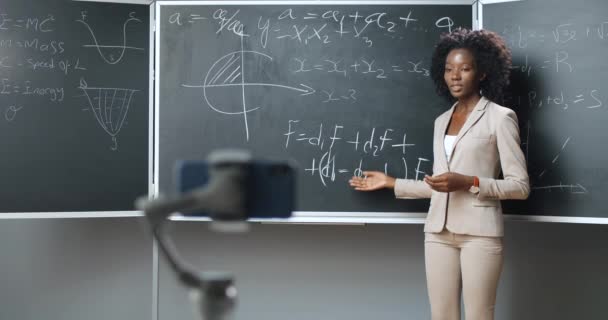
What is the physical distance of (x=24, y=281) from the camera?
3.56 metres

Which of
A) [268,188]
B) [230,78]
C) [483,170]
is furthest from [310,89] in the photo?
[268,188]

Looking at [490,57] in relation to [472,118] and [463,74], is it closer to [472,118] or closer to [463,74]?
[463,74]

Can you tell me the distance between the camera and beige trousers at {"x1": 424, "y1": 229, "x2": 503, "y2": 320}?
253 centimetres

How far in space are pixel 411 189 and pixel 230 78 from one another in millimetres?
1037

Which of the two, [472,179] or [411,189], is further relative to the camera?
[411,189]

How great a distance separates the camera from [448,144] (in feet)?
8.95

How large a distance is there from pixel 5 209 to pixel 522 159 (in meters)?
2.32

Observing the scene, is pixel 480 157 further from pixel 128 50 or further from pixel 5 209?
pixel 5 209

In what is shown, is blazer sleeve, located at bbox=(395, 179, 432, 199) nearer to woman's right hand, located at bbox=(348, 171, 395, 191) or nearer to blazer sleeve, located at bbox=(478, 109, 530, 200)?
woman's right hand, located at bbox=(348, 171, 395, 191)

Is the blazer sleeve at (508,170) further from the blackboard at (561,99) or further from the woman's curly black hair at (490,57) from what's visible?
the blackboard at (561,99)

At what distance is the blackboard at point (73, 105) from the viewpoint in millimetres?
3094

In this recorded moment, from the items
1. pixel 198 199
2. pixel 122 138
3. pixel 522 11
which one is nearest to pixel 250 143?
pixel 122 138

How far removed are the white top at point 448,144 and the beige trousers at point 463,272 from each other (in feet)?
1.03

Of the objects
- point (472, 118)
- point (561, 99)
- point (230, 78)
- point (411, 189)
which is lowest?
point (411, 189)
